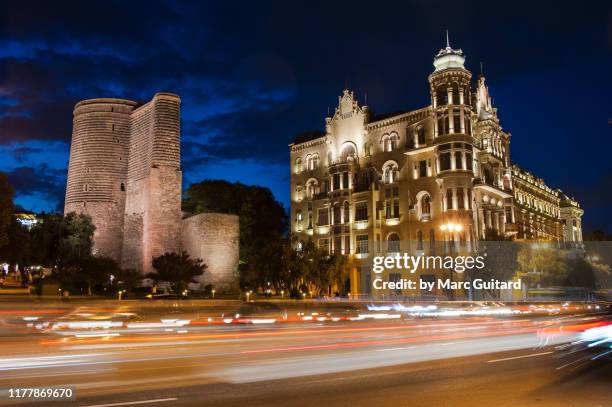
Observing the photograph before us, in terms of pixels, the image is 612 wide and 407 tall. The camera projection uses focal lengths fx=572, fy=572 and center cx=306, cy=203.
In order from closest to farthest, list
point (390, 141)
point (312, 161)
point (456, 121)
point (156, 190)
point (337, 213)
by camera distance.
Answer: point (156, 190)
point (456, 121)
point (390, 141)
point (337, 213)
point (312, 161)

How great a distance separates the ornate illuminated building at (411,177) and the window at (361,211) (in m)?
0.10

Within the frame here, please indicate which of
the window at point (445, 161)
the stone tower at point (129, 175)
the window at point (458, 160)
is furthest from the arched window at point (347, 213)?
A: the stone tower at point (129, 175)

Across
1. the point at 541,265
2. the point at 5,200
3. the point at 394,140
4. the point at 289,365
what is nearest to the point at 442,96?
the point at 394,140

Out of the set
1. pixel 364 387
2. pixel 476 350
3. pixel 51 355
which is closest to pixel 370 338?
pixel 476 350

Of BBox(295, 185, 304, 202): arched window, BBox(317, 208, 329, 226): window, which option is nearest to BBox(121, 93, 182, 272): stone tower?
BBox(317, 208, 329, 226): window

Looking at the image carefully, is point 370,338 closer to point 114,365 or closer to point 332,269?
point 114,365

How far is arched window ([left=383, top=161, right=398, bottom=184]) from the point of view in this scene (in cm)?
5562

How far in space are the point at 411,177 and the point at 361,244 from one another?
8128mm

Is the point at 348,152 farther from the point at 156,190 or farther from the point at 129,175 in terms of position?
the point at 129,175

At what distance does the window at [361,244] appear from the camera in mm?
55416

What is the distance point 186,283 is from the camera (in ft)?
148

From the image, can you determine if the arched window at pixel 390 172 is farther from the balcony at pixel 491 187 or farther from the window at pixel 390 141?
the balcony at pixel 491 187

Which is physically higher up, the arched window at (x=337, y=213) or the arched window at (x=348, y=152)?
the arched window at (x=348, y=152)

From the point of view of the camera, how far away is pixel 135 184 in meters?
51.2
